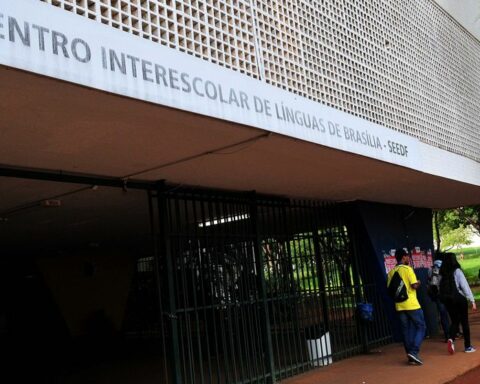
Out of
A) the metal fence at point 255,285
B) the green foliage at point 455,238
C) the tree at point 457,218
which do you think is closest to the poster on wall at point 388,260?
the metal fence at point 255,285

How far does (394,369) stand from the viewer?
25.6 ft

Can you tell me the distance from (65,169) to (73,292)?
11595mm

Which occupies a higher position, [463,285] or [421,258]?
[421,258]

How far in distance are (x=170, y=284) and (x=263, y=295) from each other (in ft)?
5.41

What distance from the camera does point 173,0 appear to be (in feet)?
14.4

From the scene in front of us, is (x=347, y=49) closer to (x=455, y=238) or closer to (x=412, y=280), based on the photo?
(x=412, y=280)

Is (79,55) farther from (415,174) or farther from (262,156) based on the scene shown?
(415,174)

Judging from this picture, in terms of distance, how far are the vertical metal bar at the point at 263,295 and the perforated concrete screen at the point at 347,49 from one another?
82.5 inches

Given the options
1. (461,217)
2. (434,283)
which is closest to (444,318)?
(434,283)

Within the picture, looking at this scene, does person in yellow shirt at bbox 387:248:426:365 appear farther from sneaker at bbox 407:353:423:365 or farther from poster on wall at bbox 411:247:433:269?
poster on wall at bbox 411:247:433:269

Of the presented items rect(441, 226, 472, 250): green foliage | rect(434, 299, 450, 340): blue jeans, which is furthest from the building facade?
rect(441, 226, 472, 250): green foliage

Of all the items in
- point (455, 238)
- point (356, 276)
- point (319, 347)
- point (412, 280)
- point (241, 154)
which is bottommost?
point (319, 347)

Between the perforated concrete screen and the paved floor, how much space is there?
3.24 m

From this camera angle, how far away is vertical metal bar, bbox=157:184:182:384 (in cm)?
617
